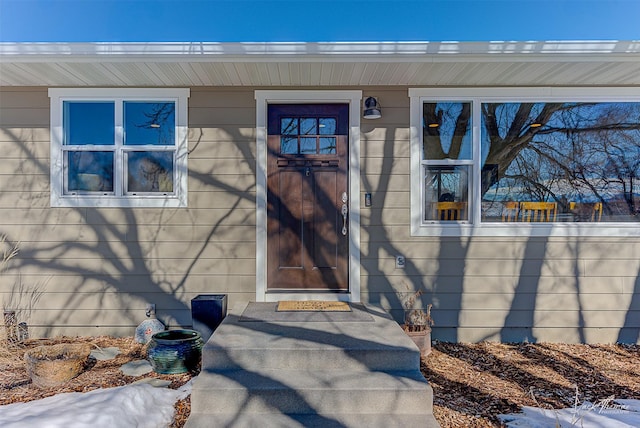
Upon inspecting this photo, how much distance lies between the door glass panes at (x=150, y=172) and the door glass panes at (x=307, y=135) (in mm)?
1209

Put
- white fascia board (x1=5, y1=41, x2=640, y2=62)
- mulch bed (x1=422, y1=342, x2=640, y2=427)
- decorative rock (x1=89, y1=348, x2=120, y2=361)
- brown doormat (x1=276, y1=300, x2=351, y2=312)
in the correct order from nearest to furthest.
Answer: mulch bed (x1=422, y1=342, x2=640, y2=427), white fascia board (x1=5, y1=41, x2=640, y2=62), decorative rock (x1=89, y1=348, x2=120, y2=361), brown doormat (x1=276, y1=300, x2=351, y2=312)

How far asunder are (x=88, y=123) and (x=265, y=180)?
193 centimetres

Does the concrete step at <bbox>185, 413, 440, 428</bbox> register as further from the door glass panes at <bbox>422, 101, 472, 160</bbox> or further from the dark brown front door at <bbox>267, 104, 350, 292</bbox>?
the door glass panes at <bbox>422, 101, 472, 160</bbox>

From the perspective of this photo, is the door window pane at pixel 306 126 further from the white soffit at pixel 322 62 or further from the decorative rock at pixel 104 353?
the decorative rock at pixel 104 353

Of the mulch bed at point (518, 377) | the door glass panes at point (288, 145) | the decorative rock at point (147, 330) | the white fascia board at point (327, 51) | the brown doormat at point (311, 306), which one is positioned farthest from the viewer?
the door glass panes at point (288, 145)

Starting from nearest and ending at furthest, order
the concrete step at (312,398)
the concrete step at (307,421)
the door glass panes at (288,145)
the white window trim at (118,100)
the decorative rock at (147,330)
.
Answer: the concrete step at (307,421)
the concrete step at (312,398)
the decorative rock at (147,330)
the white window trim at (118,100)
the door glass panes at (288,145)

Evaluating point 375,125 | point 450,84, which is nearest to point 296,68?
point 375,125

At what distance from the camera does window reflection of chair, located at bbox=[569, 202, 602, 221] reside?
4.00 m

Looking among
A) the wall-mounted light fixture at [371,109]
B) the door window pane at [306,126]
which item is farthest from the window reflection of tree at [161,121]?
the wall-mounted light fixture at [371,109]

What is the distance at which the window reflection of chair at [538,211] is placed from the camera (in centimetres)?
401

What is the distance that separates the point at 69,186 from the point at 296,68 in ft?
8.68

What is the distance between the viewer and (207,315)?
3.57 m

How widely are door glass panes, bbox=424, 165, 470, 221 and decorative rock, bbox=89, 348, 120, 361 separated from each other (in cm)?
329

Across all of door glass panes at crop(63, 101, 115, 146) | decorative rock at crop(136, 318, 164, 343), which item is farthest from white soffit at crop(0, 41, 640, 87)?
decorative rock at crop(136, 318, 164, 343)
